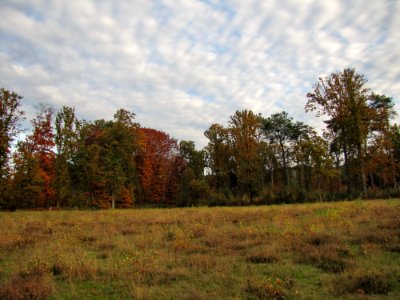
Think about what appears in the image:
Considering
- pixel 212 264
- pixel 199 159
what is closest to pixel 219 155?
pixel 199 159

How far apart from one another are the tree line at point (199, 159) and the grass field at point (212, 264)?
22.8m

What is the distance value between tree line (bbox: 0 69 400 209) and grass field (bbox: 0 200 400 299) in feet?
74.7

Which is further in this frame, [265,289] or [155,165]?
[155,165]

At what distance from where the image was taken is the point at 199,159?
2164 inches

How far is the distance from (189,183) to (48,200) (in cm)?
1994

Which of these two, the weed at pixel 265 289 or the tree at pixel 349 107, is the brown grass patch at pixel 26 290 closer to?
the weed at pixel 265 289

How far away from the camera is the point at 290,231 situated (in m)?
11.5

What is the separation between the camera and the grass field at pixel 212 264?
5699mm

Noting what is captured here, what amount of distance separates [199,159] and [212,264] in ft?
155

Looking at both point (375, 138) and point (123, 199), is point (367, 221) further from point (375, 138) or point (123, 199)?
point (123, 199)

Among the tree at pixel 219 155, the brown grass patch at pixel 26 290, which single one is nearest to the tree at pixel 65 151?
the tree at pixel 219 155

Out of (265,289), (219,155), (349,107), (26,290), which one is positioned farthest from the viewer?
(219,155)

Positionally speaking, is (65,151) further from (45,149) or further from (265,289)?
(265,289)

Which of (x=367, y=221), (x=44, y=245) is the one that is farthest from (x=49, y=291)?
(x=367, y=221)
